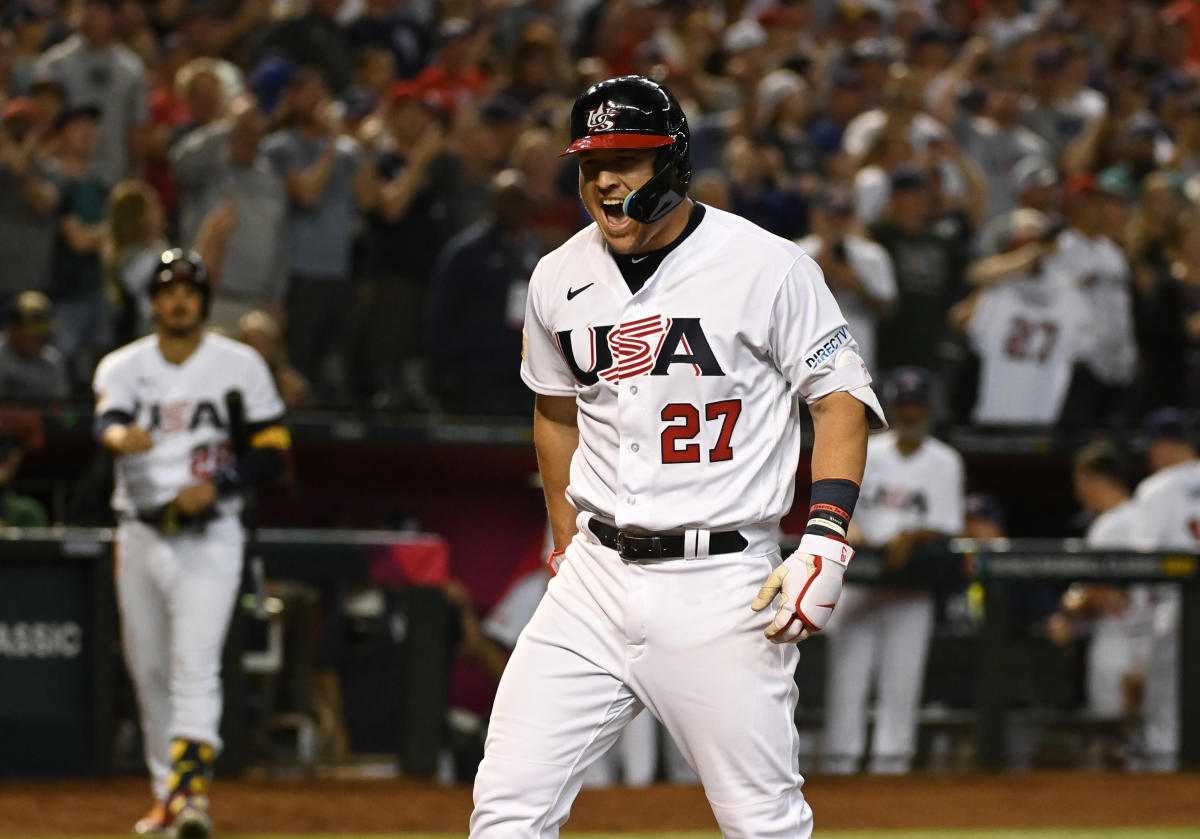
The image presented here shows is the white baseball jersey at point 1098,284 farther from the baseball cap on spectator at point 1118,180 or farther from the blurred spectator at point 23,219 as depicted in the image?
the blurred spectator at point 23,219

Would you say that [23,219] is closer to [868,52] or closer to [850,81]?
[850,81]

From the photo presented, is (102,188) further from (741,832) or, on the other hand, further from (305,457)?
(741,832)

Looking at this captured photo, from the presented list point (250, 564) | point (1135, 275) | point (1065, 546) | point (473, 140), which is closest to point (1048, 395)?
point (1135, 275)

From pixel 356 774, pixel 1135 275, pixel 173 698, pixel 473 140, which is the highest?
pixel 473 140

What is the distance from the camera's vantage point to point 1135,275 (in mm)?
11367

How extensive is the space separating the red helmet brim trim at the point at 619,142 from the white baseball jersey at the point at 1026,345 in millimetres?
7335

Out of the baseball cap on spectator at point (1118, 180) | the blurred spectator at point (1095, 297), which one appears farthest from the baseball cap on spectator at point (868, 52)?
the blurred spectator at point (1095, 297)

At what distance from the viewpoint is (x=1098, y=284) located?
10.9 m

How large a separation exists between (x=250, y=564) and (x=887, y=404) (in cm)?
368

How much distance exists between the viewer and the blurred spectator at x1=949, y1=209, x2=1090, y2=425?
421 inches

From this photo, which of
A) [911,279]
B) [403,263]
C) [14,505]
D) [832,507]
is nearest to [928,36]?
[911,279]

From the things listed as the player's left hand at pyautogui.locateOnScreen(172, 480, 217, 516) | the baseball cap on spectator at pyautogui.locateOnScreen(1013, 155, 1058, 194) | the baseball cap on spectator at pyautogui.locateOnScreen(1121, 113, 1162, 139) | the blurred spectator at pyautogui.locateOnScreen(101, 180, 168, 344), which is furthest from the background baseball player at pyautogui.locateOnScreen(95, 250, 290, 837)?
the baseball cap on spectator at pyautogui.locateOnScreen(1121, 113, 1162, 139)

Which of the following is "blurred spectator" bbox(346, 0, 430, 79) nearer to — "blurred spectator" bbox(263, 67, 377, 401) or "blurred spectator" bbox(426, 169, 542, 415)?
"blurred spectator" bbox(263, 67, 377, 401)

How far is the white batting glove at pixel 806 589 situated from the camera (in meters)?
3.46
